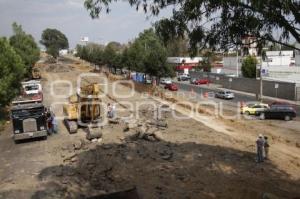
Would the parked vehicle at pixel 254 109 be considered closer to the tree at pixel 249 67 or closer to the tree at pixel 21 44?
the tree at pixel 249 67

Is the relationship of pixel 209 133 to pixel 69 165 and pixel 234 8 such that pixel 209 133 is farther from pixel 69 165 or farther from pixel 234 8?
pixel 234 8

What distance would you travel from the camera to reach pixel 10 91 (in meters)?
36.5

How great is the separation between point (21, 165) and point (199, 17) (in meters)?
15.2

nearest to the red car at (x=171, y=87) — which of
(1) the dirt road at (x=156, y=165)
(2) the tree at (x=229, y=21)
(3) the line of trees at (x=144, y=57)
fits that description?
(3) the line of trees at (x=144, y=57)

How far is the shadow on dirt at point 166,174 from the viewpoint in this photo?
17734 millimetres

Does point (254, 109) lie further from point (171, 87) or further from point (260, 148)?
point (171, 87)

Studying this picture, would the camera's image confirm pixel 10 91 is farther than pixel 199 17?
Yes

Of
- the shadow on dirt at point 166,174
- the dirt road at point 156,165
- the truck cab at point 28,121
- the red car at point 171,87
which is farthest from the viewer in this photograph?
the red car at point 171,87

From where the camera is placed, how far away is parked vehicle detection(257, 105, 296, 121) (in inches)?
1501

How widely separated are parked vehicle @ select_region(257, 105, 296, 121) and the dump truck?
20949 millimetres

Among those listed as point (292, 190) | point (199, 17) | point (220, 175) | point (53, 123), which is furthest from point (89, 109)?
point (199, 17)

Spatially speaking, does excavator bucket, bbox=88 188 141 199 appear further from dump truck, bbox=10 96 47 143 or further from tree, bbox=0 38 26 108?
tree, bbox=0 38 26 108

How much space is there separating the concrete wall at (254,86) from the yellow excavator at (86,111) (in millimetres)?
31197

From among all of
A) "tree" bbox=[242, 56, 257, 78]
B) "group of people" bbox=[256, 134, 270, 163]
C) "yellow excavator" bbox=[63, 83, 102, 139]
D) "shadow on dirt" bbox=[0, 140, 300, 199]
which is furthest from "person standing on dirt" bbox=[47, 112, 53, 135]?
"tree" bbox=[242, 56, 257, 78]
